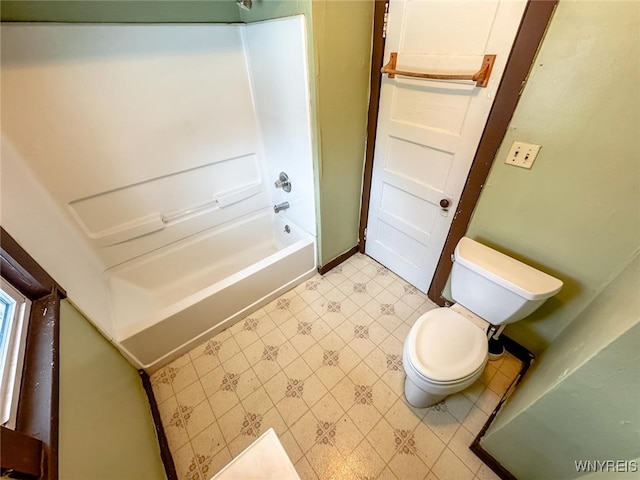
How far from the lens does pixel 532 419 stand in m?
0.84

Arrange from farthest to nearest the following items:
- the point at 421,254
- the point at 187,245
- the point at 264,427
Answer: 1. the point at 187,245
2. the point at 421,254
3. the point at 264,427

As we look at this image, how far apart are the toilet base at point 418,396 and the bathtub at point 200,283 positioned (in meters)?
0.98

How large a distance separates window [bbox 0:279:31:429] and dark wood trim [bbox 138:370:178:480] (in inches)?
29.5

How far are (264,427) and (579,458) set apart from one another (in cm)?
118

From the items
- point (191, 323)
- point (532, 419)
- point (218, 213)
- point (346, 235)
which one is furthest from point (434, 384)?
point (218, 213)

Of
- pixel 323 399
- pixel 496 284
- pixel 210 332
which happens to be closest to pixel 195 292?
pixel 210 332

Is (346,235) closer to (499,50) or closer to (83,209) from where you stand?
(499,50)

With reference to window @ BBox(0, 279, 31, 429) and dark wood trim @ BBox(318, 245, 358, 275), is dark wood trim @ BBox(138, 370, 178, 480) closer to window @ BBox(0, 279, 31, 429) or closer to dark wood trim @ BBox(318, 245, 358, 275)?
window @ BBox(0, 279, 31, 429)

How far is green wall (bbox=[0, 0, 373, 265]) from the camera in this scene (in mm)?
1078

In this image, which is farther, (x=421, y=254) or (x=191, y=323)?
(x=421, y=254)

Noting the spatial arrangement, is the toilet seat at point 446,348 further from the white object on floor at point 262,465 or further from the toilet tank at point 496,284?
the white object on floor at point 262,465

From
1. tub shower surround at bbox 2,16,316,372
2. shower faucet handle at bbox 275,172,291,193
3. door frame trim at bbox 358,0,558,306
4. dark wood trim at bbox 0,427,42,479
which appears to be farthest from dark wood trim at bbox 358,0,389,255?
dark wood trim at bbox 0,427,42,479

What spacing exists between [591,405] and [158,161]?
2.13 metres

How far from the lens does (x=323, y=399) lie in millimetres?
1340
